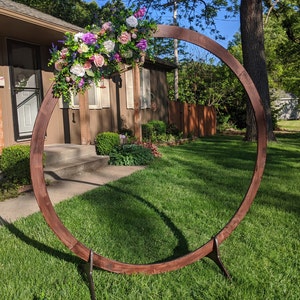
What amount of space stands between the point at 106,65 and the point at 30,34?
5.61m

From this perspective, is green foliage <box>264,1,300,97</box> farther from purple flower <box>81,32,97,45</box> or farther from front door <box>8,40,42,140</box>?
purple flower <box>81,32,97,45</box>

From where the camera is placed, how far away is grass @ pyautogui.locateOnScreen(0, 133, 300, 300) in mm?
2588

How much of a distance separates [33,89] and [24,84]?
0.86 ft

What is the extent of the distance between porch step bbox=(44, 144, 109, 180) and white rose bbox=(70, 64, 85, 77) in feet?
13.7

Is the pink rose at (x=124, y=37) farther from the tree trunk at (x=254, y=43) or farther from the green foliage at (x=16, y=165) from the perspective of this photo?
the tree trunk at (x=254, y=43)

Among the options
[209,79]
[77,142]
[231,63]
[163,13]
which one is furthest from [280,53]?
[231,63]

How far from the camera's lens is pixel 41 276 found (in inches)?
108

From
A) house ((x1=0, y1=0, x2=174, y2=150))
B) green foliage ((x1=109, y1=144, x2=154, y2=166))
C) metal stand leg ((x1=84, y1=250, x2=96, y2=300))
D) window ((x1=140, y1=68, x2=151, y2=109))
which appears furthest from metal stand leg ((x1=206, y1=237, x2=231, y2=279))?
window ((x1=140, y1=68, x2=151, y2=109))

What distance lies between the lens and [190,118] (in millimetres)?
14930

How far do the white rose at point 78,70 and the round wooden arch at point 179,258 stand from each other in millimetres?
235

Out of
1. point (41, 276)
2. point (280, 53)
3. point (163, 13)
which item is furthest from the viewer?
point (280, 53)

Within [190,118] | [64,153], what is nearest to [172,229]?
[64,153]

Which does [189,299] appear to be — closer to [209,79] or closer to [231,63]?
[231,63]

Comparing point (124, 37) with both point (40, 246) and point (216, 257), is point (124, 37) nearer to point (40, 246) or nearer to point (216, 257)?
point (216, 257)
